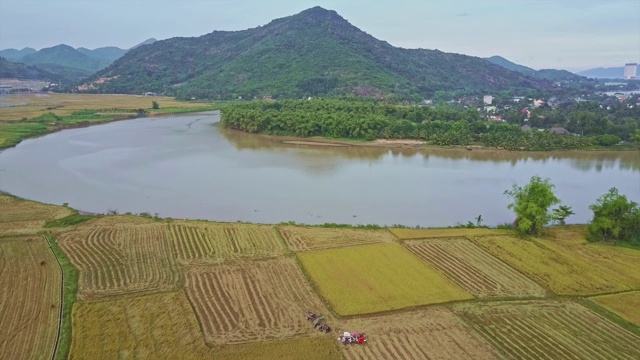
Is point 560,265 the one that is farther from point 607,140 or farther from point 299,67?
point 299,67

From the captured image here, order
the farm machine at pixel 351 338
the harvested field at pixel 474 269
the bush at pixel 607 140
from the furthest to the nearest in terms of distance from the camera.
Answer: the bush at pixel 607 140, the harvested field at pixel 474 269, the farm machine at pixel 351 338

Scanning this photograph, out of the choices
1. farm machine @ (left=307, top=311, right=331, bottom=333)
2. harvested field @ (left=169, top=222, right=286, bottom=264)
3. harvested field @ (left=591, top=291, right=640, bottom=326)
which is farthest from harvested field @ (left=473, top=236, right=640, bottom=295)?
harvested field @ (left=169, top=222, right=286, bottom=264)

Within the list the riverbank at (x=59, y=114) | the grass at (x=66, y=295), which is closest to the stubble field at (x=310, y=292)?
the grass at (x=66, y=295)

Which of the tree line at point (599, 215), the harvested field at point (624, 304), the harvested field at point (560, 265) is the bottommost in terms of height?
the harvested field at point (624, 304)

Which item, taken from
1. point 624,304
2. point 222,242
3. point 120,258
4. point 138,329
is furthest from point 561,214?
point 120,258

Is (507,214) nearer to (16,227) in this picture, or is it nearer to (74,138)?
(16,227)

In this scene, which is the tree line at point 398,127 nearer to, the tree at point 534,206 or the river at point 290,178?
the river at point 290,178
